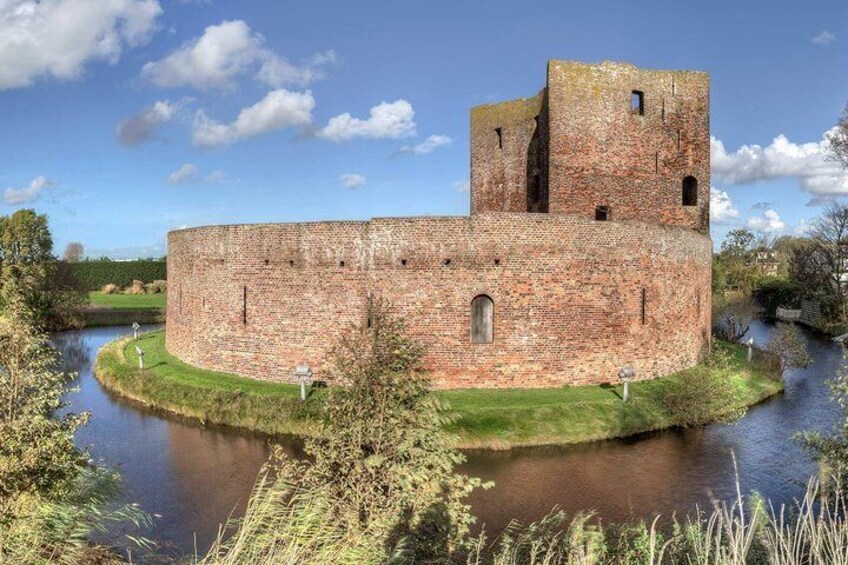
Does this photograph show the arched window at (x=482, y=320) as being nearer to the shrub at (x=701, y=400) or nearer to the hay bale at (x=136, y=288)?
the shrub at (x=701, y=400)

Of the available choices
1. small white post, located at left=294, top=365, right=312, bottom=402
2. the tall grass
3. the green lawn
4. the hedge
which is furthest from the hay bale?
the tall grass

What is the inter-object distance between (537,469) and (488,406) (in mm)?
2411

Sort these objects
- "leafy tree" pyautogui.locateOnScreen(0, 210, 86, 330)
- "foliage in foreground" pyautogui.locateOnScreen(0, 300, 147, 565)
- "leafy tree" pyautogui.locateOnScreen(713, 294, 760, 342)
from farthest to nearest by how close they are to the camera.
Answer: "leafy tree" pyautogui.locateOnScreen(0, 210, 86, 330) → "leafy tree" pyautogui.locateOnScreen(713, 294, 760, 342) → "foliage in foreground" pyautogui.locateOnScreen(0, 300, 147, 565)

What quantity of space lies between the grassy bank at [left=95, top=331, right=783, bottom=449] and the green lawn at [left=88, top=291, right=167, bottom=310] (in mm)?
28261

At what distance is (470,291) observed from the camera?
1510cm

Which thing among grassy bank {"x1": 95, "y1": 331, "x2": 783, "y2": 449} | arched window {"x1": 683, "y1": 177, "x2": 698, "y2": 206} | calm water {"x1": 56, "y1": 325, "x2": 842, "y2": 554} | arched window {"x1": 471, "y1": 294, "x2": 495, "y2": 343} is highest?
arched window {"x1": 683, "y1": 177, "x2": 698, "y2": 206}

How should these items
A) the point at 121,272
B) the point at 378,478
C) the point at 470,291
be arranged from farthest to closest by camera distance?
the point at 121,272 → the point at 470,291 → the point at 378,478

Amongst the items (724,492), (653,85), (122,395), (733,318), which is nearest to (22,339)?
(724,492)

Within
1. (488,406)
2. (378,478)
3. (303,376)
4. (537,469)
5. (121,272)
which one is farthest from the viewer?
(121,272)

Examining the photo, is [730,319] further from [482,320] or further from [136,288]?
A: [136,288]

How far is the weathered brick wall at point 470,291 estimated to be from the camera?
1512 cm

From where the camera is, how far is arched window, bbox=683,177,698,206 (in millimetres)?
21578

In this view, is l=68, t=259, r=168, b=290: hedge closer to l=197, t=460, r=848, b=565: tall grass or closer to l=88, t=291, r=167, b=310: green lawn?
l=88, t=291, r=167, b=310: green lawn

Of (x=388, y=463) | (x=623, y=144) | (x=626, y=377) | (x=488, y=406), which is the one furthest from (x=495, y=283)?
(x=388, y=463)
